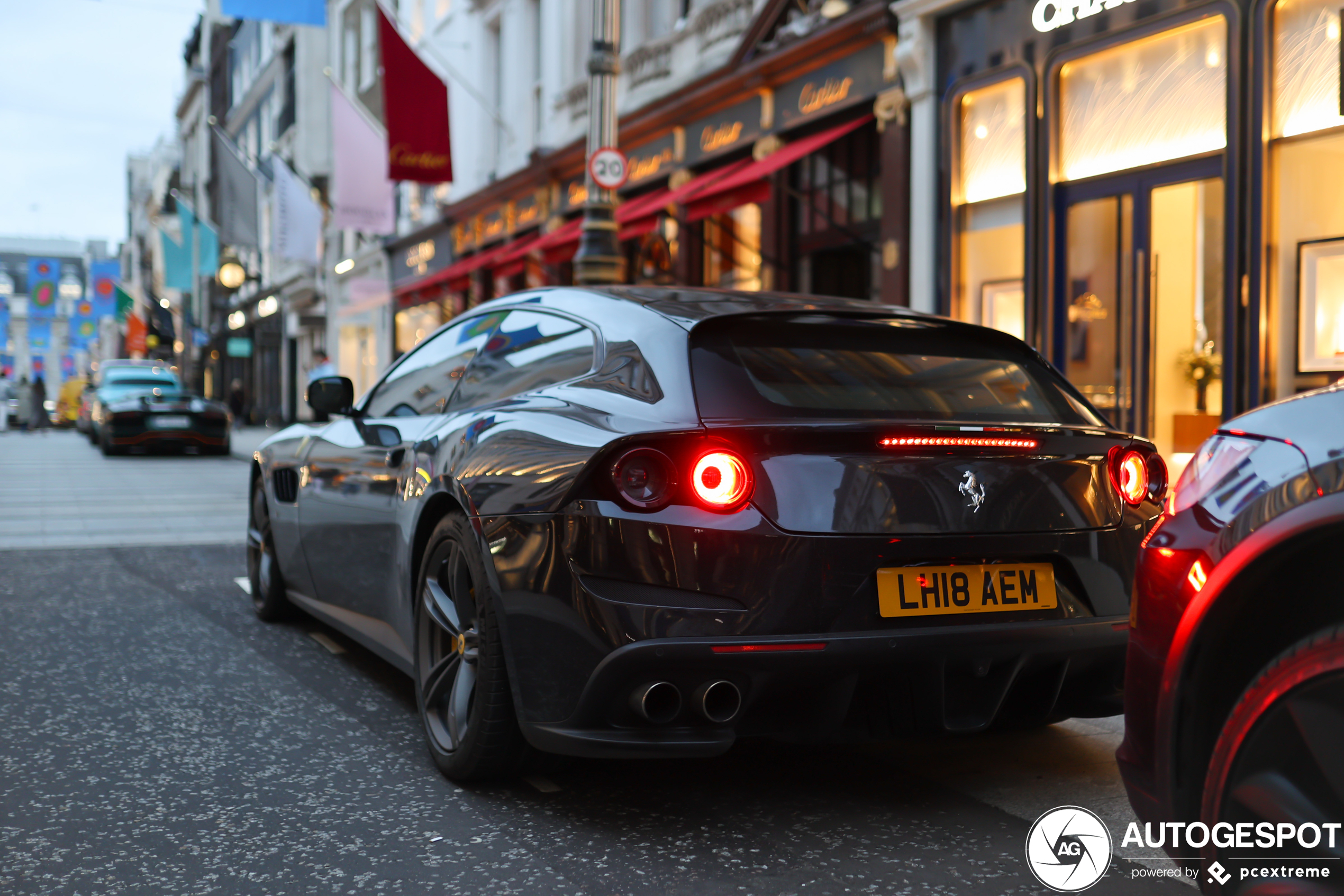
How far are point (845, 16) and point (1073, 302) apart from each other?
3894mm

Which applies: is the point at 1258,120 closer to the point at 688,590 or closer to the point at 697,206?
the point at 697,206

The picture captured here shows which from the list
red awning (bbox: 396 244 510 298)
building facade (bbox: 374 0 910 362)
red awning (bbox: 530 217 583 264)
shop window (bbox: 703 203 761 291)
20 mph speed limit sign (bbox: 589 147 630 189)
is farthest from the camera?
red awning (bbox: 396 244 510 298)

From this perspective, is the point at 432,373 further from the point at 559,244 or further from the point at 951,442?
the point at 559,244

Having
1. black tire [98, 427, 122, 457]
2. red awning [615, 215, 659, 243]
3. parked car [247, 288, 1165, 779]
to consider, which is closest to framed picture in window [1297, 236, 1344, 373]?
parked car [247, 288, 1165, 779]

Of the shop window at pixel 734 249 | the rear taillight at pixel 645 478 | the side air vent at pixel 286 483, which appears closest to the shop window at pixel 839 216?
the shop window at pixel 734 249

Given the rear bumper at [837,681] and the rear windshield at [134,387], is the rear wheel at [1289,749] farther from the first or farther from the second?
the rear windshield at [134,387]

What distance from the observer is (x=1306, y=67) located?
8.56 metres

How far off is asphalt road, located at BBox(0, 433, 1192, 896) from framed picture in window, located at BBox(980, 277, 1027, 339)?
708cm

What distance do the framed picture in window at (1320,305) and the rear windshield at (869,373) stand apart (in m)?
5.63

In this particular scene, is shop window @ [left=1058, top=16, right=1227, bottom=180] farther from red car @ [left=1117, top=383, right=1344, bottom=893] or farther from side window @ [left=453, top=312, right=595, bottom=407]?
Answer: red car @ [left=1117, top=383, right=1344, bottom=893]

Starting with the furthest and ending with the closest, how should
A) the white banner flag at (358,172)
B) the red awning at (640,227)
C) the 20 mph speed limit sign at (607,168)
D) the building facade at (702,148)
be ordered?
the white banner flag at (358,172), the red awning at (640,227), the building facade at (702,148), the 20 mph speed limit sign at (607,168)

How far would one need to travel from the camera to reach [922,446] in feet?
10.1

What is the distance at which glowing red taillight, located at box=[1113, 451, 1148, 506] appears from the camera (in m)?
3.35

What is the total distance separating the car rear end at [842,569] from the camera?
2918mm
